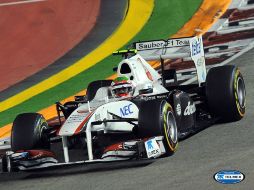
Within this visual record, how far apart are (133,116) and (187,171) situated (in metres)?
2.03

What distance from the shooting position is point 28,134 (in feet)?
46.4

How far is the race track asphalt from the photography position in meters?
12.0

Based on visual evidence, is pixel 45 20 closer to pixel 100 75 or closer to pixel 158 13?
pixel 158 13

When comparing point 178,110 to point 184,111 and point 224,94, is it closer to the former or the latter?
point 184,111

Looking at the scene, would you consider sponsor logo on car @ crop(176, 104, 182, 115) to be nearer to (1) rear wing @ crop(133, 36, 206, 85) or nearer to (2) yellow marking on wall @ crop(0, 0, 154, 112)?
(1) rear wing @ crop(133, 36, 206, 85)

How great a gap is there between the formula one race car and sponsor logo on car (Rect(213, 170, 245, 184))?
4.57 ft

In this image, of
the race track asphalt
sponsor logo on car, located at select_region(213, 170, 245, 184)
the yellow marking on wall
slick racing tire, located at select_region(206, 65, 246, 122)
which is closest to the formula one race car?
slick racing tire, located at select_region(206, 65, 246, 122)

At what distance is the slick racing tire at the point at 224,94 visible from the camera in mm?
15297

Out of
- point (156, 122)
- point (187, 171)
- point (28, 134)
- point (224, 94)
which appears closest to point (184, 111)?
point (224, 94)

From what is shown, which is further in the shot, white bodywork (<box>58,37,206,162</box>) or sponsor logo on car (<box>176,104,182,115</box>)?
sponsor logo on car (<box>176,104,182,115</box>)

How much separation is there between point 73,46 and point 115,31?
4.80ft

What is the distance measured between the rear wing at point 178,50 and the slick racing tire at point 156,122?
272 centimetres

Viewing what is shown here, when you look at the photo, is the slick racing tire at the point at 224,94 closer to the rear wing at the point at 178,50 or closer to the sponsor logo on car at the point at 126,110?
the rear wing at the point at 178,50

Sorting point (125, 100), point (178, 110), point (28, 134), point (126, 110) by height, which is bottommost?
point (28, 134)
